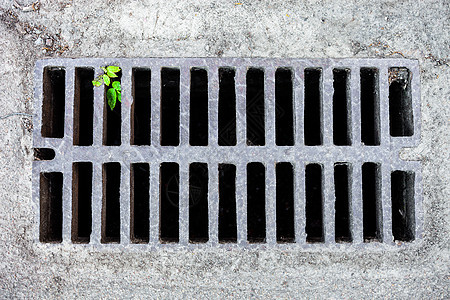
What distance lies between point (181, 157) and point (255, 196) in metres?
0.60

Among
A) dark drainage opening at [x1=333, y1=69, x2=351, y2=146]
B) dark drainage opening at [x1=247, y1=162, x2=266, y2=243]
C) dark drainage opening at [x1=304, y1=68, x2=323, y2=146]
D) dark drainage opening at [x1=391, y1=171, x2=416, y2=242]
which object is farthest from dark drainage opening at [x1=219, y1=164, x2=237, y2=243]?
dark drainage opening at [x1=391, y1=171, x2=416, y2=242]

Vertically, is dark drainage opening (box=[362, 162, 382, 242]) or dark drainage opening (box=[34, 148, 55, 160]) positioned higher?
dark drainage opening (box=[34, 148, 55, 160])

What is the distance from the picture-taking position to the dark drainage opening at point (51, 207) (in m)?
1.97

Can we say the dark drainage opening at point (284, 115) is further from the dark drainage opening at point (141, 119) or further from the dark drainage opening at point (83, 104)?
the dark drainage opening at point (83, 104)

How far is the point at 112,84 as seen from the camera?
78.4 inches

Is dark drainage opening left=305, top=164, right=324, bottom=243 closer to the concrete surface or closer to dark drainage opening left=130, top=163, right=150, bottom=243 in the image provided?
the concrete surface

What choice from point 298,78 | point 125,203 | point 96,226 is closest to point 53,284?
point 96,226

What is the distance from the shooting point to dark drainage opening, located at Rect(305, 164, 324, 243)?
87.4 inches

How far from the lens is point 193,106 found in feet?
7.81

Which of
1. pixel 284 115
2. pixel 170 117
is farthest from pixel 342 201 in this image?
pixel 170 117

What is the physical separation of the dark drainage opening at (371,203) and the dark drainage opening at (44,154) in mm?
1644

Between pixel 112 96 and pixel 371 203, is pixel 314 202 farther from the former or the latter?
pixel 112 96

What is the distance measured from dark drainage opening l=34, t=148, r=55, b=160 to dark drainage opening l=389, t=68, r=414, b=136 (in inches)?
70.0

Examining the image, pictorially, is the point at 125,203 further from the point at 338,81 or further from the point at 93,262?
the point at 338,81
